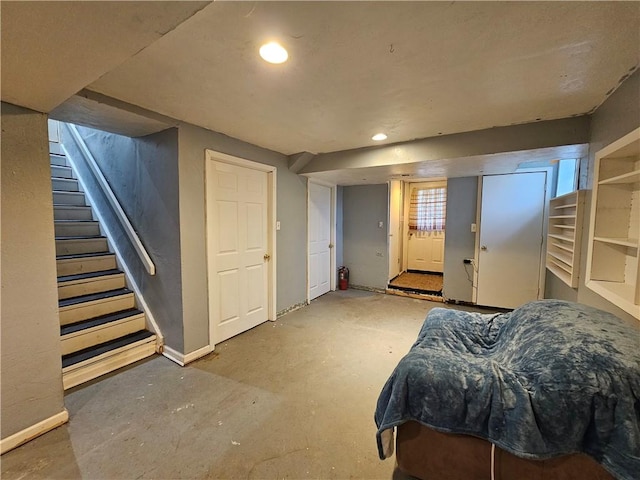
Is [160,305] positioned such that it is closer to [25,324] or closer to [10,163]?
[25,324]

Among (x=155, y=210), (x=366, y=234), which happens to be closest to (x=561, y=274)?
(x=366, y=234)

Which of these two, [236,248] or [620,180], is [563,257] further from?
[236,248]

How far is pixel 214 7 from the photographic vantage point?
109 centimetres

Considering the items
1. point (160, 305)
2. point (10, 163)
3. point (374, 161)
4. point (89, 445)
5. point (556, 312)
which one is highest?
point (374, 161)

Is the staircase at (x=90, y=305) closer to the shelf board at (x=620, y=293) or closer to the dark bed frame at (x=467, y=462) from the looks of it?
the dark bed frame at (x=467, y=462)

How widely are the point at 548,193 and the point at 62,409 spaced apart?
5.35 meters

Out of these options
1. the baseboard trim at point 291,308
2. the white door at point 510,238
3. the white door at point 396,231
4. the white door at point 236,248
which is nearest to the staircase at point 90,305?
the white door at point 236,248

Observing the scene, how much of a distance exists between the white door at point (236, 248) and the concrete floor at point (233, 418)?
36 cm

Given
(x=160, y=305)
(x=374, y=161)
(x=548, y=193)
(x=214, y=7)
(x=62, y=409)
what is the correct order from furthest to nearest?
(x=548, y=193)
(x=374, y=161)
(x=160, y=305)
(x=62, y=409)
(x=214, y=7)

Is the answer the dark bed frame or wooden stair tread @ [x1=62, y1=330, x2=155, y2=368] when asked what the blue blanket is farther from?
wooden stair tread @ [x1=62, y1=330, x2=155, y2=368]

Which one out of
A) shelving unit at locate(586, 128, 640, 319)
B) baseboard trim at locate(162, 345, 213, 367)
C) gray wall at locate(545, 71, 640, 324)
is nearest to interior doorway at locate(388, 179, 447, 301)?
gray wall at locate(545, 71, 640, 324)

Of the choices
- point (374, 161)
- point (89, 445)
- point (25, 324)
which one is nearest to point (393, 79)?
point (374, 161)

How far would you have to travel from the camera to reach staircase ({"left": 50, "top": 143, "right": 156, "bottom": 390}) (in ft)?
7.50

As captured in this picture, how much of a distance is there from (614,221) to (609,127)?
67 centimetres
